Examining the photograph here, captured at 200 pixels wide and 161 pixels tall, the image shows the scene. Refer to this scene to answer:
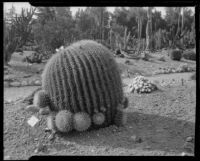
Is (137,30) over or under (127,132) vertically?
over

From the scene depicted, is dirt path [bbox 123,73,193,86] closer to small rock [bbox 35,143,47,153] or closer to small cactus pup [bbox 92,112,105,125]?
small cactus pup [bbox 92,112,105,125]

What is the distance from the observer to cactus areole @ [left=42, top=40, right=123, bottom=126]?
11.2 feet

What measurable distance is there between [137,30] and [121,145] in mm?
1428

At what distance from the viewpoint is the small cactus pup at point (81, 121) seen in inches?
134

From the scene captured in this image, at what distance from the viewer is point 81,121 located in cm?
341

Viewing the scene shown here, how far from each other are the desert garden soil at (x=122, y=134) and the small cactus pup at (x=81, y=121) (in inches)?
4.6

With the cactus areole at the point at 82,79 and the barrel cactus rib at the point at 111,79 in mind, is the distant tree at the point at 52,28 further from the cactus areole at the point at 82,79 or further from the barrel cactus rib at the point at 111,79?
the barrel cactus rib at the point at 111,79

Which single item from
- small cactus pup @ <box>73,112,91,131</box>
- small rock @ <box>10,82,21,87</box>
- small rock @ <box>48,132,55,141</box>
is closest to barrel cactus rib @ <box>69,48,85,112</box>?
small cactus pup @ <box>73,112,91,131</box>

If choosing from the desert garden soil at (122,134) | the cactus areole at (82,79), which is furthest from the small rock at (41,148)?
the cactus areole at (82,79)

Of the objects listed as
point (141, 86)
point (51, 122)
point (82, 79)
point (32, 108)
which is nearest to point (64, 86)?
point (82, 79)

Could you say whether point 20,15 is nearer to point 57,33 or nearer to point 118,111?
point 57,33

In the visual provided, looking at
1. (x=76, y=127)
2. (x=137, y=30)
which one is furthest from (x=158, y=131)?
(x=137, y=30)

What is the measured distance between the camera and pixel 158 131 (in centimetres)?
369

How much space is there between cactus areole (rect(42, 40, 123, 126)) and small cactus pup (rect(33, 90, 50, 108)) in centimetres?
5
